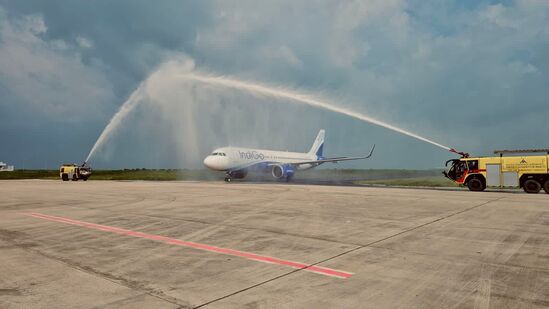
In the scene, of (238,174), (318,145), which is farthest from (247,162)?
(318,145)

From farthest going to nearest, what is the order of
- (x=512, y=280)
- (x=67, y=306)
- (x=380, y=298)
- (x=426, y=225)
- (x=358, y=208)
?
(x=358, y=208)
(x=426, y=225)
(x=512, y=280)
(x=380, y=298)
(x=67, y=306)

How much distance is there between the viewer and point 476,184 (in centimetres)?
2627

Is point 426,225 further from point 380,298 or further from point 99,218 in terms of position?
point 99,218

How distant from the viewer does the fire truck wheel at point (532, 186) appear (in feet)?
78.5

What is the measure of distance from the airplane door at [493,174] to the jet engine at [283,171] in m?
22.1

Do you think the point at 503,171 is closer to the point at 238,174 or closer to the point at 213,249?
the point at 213,249

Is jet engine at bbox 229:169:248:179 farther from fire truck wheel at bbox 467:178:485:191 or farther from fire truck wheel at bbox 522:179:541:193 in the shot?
fire truck wheel at bbox 522:179:541:193

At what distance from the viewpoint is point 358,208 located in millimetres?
15031

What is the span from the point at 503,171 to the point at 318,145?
3866 cm

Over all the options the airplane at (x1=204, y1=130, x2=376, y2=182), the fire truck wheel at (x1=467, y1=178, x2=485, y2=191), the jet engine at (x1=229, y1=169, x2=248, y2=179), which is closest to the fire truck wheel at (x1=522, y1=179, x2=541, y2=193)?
the fire truck wheel at (x1=467, y1=178, x2=485, y2=191)

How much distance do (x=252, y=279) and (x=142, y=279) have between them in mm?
1695

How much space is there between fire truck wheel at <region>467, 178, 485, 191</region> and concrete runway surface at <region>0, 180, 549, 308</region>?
1493cm

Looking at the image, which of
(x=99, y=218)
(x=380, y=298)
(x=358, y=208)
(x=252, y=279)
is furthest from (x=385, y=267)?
(x=99, y=218)

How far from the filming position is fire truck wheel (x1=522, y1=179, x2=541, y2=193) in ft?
78.5
